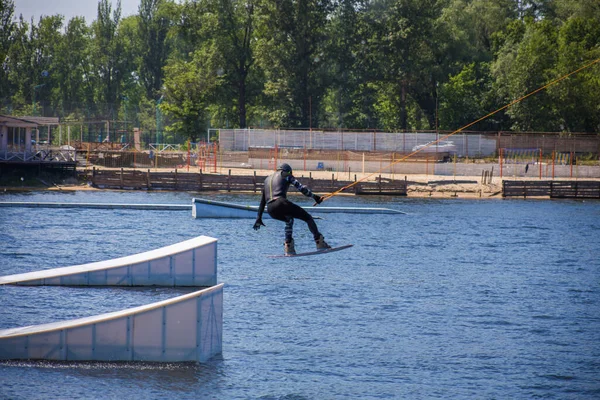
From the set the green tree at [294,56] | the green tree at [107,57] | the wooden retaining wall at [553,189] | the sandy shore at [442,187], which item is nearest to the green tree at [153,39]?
the green tree at [107,57]

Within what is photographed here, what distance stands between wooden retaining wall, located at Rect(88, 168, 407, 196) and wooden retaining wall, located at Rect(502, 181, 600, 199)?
8.56 m

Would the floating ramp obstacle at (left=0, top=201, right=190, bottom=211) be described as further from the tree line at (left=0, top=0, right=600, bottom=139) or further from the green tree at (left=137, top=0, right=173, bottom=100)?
the green tree at (left=137, top=0, right=173, bottom=100)

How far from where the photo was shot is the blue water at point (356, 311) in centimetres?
1909

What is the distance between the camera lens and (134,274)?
27625 mm

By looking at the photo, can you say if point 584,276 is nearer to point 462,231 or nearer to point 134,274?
point 462,231

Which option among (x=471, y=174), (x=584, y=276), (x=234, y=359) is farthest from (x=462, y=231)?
(x=234, y=359)

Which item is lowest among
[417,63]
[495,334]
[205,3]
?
[495,334]

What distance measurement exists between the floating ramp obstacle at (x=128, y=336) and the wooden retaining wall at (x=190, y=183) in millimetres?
49608

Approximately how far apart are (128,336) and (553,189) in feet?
181

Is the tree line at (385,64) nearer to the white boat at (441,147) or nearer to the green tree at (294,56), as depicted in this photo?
the green tree at (294,56)

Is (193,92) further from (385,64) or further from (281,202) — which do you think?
(281,202)

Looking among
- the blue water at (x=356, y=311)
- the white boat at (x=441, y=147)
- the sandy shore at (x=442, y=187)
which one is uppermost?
the white boat at (x=441, y=147)

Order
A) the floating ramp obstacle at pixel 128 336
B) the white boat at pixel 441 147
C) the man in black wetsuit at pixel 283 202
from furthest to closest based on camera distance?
the white boat at pixel 441 147 < the man in black wetsuit at pixel 283 202 < the floating ramp obstacle at pixel 128 336

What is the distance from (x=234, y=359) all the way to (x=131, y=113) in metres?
109
